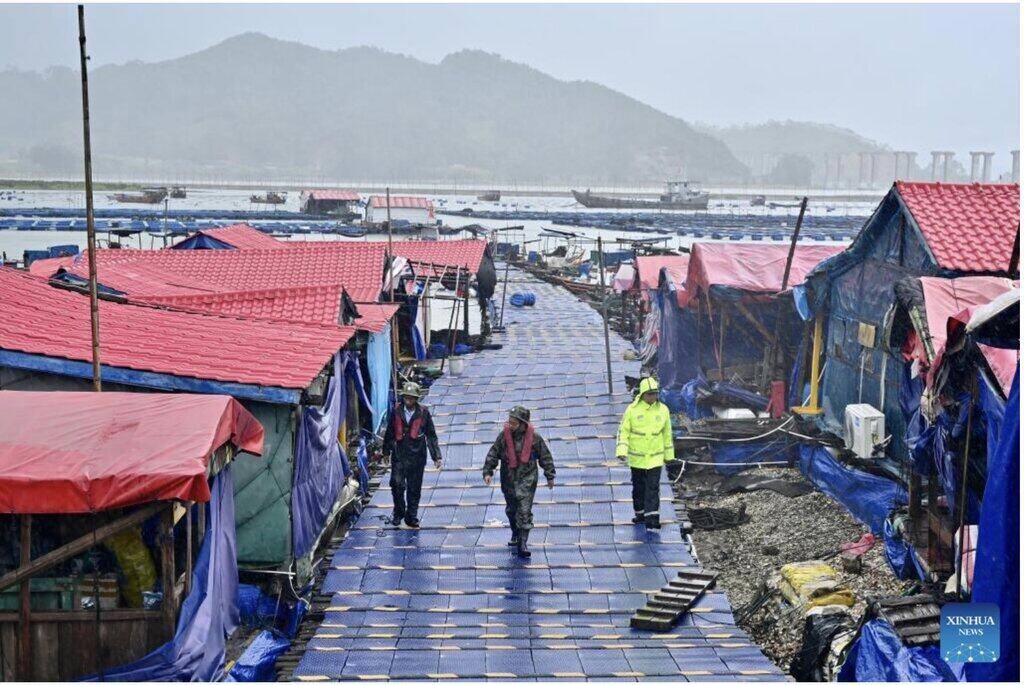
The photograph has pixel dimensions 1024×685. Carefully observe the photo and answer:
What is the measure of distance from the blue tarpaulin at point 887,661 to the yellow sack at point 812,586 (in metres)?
1.56

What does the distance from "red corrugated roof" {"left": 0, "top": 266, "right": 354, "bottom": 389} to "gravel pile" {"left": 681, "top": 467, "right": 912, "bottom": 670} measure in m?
4.46

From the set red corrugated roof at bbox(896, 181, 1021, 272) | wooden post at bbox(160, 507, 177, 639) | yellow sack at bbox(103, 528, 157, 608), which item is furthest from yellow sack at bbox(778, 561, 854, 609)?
yellow sack at bbox(103, 528, 157, 608)

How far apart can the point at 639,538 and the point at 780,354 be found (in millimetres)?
7093

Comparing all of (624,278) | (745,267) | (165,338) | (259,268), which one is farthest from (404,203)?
(165,338)

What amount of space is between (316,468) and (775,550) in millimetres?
4775

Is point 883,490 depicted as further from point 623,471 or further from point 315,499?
point 315,499

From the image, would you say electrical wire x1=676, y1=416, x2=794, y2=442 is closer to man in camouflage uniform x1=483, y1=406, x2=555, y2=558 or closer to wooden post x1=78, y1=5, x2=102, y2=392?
man in camouflage uniform x1=483, y1=406, x2=555, y2=558

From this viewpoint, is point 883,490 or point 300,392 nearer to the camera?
point 300,392

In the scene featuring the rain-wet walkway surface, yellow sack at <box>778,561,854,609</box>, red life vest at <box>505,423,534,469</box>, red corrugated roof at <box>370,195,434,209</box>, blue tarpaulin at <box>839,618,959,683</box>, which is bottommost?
the rain-wet walkway surface

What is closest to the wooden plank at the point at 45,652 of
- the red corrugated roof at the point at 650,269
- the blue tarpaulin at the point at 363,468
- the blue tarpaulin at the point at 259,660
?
the blue tarpaulin at the point at 259,660

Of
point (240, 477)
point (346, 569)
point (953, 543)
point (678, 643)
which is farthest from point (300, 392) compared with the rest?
point (953, 543)

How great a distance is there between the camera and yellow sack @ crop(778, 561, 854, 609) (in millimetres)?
8844

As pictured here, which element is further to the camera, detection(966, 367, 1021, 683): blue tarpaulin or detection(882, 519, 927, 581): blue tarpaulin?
detection(882, 519, 927, 581): blue tarpaulin

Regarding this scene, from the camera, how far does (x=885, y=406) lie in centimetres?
1273
